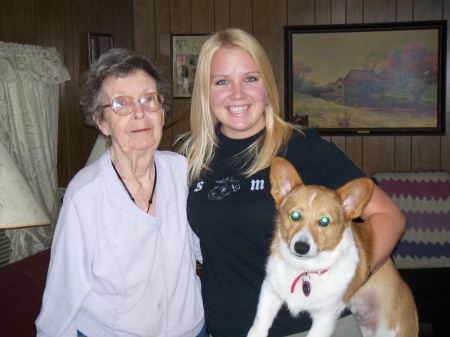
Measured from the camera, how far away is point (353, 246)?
5.20 feet

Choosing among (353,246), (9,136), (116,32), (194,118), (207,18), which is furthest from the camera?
(207,18)

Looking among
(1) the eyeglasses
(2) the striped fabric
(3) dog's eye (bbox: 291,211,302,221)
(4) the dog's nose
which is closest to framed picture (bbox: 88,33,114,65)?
(1) the eyeglasses

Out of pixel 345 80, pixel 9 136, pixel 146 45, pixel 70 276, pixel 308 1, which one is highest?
pixel 308 1

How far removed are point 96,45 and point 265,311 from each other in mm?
2910

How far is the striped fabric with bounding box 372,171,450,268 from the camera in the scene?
3750mm

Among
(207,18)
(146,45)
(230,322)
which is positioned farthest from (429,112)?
(230,322)

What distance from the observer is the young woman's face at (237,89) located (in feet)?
5.59

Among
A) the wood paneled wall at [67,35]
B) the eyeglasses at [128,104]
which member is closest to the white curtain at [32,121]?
the wood paneled wall at [67,35]

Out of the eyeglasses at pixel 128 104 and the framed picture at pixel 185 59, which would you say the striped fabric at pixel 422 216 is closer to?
A: the framed picture at pixel 185 59

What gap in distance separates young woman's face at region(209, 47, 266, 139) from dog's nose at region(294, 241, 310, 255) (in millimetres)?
513

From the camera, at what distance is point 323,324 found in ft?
4.99

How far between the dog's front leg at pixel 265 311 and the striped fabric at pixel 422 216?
2.49m

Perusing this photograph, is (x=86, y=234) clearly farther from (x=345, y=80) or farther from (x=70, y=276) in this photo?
(x=345, y=80)

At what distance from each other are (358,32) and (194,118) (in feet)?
10.3
